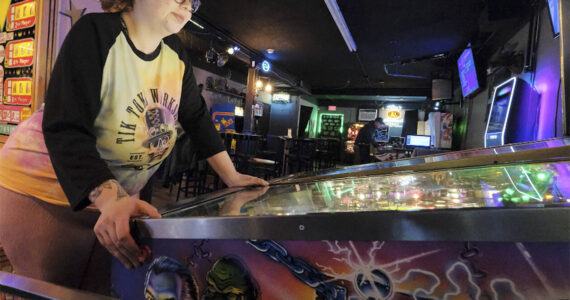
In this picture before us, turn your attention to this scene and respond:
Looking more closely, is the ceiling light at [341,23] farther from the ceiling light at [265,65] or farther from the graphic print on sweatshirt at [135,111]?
the graphic print on sweatshirt at [135,111]

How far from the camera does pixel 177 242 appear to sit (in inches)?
23.1

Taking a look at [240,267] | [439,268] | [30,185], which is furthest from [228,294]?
[30,185]

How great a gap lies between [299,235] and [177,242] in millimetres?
283

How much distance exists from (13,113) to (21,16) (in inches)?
27.0

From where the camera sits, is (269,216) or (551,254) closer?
(551,254)

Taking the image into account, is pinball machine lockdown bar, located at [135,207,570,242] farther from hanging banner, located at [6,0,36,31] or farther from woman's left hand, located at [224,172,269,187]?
hanging banner, located at [6,0,36,31]

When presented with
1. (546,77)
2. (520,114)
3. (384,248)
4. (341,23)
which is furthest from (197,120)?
(341,23)

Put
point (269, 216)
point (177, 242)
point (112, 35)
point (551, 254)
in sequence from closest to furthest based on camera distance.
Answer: point (551, 254) < point (269, 216) < point (177, 242) < point (112, 35)

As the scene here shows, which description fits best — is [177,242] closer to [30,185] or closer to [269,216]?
[269,216]

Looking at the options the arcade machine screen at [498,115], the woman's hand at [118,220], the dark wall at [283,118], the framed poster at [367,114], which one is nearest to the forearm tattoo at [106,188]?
the woman's hand at [118,220]

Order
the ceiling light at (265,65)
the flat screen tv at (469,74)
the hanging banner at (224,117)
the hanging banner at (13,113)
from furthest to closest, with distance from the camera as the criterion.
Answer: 1. the hanging banner at (224,117)
2. the ceiling light at (265,65)
3. the flat screen tv at (469,74)
4. the hanging banner at (13,113)

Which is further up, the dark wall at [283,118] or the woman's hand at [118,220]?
the dark wall at [283,118]

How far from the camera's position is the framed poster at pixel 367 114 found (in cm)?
1291

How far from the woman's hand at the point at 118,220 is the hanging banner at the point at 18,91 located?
1.95 meters
